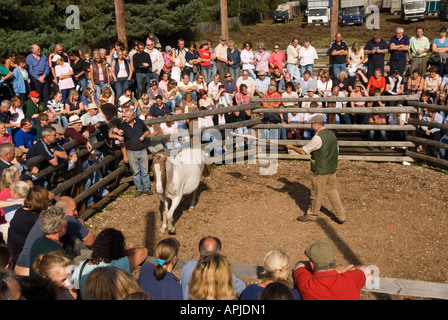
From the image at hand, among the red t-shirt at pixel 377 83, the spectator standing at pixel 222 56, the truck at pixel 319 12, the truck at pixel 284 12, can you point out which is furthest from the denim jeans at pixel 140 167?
the truck at pixel 284 12

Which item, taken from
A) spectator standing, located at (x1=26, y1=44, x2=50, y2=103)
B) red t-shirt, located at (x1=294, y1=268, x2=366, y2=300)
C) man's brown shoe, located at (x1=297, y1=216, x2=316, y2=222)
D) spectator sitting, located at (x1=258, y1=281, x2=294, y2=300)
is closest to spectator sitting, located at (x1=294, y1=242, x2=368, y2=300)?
red t-shirt, located at (x1=294, y1=268, x2=366, y2=300)

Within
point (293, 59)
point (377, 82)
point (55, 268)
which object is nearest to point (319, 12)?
point (293, 59)

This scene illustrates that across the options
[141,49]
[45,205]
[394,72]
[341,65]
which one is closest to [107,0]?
[141,49]

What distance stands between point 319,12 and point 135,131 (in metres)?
41.7

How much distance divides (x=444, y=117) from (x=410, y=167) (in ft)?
5.23

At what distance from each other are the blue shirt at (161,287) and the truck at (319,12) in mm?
46627

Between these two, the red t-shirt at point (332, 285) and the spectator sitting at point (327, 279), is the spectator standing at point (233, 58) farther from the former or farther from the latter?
the red t-shirt at point (332, 285)

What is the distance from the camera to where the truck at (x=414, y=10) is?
42.8 metres

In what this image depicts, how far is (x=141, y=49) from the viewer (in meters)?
14.4

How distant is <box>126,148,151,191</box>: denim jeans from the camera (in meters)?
10.2

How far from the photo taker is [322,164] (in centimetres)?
862

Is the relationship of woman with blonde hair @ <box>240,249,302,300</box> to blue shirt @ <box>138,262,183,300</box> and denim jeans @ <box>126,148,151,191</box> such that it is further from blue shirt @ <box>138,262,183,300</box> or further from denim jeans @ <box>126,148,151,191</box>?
denim jeans @ <box>126,148,151,191</box>

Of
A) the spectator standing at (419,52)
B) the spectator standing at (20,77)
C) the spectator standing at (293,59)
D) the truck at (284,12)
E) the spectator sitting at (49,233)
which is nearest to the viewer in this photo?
the spectator sitting at (49,233)

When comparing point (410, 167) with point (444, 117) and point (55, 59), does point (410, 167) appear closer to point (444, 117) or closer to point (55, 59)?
point (444, 117)
